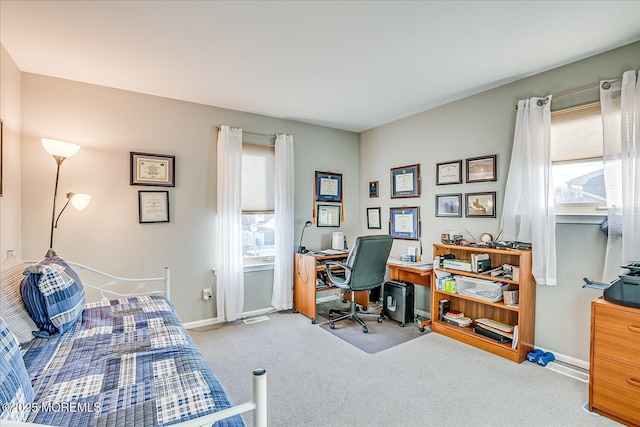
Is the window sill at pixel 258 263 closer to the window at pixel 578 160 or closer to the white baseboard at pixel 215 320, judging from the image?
the white baseboard at pixel 215 320

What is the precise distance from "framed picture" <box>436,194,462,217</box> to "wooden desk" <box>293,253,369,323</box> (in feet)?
4.46

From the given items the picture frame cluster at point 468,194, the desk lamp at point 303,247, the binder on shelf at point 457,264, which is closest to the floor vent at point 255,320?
the desk lamp at point 303,247

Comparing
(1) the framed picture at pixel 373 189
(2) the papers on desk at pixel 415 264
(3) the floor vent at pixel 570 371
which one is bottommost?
(3) the floor vent at pixel 570 371

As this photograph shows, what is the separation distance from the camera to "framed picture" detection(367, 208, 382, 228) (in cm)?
453

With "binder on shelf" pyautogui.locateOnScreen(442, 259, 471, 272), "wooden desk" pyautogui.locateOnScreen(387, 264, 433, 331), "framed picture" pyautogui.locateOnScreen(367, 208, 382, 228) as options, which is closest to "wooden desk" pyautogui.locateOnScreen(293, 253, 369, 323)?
"wooden desk" pyautogui.locateOnScreen(387, 264, 433, 331)

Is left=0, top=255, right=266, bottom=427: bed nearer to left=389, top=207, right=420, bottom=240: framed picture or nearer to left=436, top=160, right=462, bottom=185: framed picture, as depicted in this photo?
left=389, top=207, right=420, bottom=240: framed picture

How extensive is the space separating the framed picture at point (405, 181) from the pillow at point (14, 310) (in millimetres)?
3752

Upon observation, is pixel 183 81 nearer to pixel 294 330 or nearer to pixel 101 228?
pixel 101 228

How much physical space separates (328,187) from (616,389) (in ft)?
11.5

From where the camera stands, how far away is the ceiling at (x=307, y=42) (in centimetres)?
189

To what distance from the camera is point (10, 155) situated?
250 centimetres

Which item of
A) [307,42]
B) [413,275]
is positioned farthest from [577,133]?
[307,42]

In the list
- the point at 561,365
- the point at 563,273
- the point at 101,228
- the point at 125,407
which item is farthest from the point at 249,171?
the point at 561,365

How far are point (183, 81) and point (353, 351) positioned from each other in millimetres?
3098
